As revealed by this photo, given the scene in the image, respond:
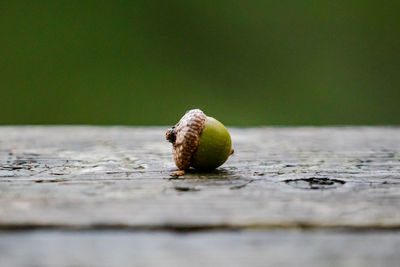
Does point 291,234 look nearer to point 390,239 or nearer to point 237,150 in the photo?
point 390,239

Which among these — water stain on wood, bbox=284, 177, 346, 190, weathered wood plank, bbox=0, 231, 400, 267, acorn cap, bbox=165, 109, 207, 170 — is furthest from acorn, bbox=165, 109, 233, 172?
weathered wood plank, bbox=0, 231, 400, 267

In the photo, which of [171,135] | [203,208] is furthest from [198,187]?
[171,135]

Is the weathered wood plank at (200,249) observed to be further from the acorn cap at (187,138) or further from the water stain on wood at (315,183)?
the acorn cap at (187,138)

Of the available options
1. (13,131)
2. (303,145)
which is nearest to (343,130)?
(303,145)

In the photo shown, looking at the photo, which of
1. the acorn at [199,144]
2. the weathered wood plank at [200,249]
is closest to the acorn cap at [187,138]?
the acorn at [199,144]

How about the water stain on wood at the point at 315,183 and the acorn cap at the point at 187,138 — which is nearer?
the water stain on wood at the point at 315,183

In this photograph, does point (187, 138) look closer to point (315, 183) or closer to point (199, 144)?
point (199, 144)
